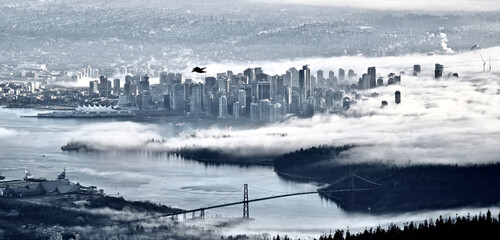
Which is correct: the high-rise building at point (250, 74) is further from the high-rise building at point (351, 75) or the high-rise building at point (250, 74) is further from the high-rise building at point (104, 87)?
the high-rise building at point (104, 87)

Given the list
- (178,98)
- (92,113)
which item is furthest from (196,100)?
(92,113)

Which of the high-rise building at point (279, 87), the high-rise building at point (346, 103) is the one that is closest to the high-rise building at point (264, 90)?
the high-rise building at point (279, 87)

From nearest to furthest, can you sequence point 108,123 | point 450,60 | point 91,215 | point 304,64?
point 91,215, point 450,60, point 108,123, point 304,64

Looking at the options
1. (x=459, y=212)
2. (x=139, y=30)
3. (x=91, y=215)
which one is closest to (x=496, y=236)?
(x=459, y=212)

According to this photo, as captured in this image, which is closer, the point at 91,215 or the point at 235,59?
the point at 91,215

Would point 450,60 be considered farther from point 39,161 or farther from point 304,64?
point 39,161
